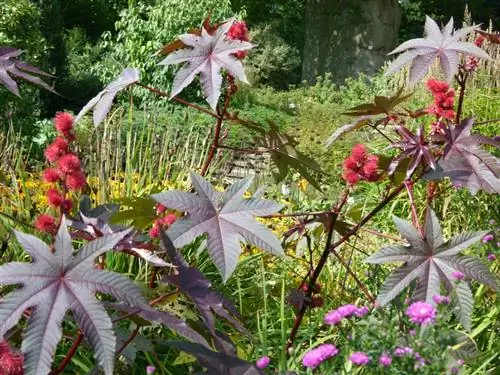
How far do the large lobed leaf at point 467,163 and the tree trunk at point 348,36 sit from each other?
1531 centimetres

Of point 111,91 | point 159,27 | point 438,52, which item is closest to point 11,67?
point 111,91

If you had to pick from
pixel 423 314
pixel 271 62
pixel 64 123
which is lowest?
pixel 423 314

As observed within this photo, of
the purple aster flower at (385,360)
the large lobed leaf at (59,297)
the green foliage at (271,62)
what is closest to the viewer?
the large lobed leaf at (59,297)

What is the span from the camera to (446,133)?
6.81 feet

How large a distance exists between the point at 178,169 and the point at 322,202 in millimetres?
1428

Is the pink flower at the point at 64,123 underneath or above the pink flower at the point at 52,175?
above

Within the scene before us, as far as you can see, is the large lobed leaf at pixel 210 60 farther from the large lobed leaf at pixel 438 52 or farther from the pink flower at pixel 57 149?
the large lobed leaf at pixel 438 52

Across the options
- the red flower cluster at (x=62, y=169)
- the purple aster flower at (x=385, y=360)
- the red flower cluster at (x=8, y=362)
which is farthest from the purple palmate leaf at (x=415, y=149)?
the red flower cluster at (x=8, y=362)

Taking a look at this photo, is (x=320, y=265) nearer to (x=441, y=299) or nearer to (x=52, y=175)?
(x=441, y=299)

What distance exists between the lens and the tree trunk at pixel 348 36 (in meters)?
17.1

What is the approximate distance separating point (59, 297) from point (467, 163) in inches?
45.8

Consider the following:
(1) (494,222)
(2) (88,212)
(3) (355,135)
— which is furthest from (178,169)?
(3) (355,135)

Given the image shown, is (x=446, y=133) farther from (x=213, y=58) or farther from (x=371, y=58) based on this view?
(x=371, y=58)

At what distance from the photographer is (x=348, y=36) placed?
1739 centimetres
